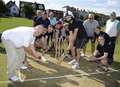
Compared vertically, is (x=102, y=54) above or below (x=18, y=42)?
below

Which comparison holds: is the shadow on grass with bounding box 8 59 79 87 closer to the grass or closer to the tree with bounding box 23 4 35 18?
the grass

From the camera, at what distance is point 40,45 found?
14.5 metres

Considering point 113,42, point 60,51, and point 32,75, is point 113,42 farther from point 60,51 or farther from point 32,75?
point 32,75

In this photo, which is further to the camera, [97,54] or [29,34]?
[97,54]

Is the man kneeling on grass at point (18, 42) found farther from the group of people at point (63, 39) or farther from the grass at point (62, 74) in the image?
the grass at point (62, 74)

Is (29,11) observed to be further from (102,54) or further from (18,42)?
(18,42)

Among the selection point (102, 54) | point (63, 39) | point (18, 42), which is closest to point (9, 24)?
point (63, 39)

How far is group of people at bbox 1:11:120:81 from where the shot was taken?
28.0ft

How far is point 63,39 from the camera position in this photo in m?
15.5

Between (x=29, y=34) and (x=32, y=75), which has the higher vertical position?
(x=29, y=34)

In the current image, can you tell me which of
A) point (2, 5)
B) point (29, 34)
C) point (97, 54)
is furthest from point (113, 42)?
point (2, 5)

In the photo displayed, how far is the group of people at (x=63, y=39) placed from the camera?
8.53 meters

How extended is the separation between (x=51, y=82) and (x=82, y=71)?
2228mm

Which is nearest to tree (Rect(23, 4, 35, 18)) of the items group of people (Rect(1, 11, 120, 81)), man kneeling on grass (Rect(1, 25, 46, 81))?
group of people (Rect(1, 11, 120, 81))
